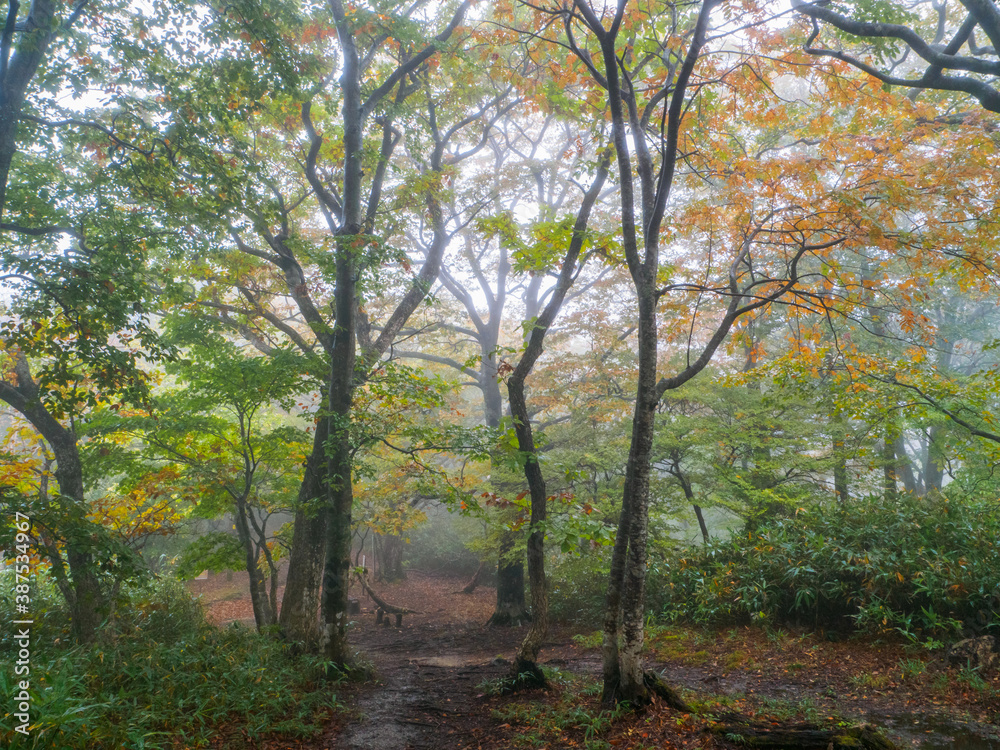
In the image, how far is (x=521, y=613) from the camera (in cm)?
1202

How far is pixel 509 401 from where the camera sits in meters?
6.18

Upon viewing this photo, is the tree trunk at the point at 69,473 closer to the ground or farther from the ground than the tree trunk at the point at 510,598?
farther from the ground

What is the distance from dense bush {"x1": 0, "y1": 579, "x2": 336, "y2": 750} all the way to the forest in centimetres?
5

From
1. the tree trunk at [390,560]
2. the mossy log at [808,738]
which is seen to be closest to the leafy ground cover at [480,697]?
the mossy log at [808,738]

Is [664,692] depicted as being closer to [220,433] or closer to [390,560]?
[220,433]

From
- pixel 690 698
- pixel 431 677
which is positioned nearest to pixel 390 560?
pixel 431 677

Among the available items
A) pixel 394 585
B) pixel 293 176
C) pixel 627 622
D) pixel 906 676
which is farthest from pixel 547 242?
pixel 394 585

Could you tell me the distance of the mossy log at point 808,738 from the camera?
3.85m

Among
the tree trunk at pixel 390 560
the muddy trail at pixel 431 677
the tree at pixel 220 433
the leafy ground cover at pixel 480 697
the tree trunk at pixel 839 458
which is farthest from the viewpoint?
the tree trunk at pixel 390 560

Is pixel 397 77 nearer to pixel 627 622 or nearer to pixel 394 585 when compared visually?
pixel 627 622

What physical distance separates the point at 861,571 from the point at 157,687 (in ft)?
27.3

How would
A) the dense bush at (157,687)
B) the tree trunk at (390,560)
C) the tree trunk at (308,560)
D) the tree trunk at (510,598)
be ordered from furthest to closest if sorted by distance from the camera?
1. the tree trunk at (390,560)
2. the tree trunk at (510,598)
3. the tree trunk at (308,560)
4. the dense bush at (157,687)

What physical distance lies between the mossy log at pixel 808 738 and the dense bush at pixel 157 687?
4.06 metres
